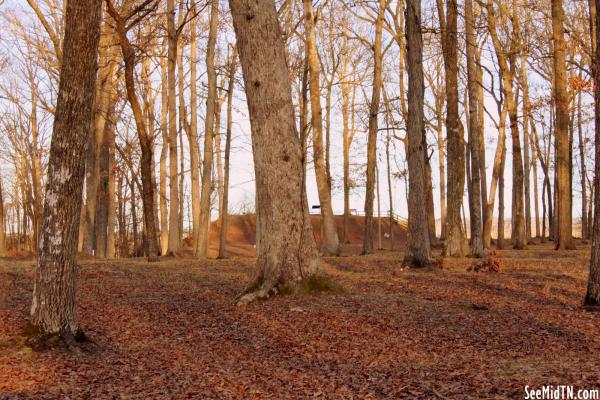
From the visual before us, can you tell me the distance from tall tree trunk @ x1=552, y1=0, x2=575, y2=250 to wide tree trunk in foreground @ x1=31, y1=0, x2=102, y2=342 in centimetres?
1611

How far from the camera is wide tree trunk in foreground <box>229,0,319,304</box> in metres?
9.48

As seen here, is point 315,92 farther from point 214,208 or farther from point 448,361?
point 214,208

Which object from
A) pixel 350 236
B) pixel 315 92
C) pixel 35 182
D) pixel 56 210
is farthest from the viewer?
pixel 350 236

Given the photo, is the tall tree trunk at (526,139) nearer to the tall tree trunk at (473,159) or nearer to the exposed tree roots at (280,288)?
the tall tree trunk at (473,159)

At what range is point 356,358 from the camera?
659 cm

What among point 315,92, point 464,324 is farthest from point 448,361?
point 315,92

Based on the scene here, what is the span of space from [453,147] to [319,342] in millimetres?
10067

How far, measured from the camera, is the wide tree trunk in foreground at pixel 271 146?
31.1 feet

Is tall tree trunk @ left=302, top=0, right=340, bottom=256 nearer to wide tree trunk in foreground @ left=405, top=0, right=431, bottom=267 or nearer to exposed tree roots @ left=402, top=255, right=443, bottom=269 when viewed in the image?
wide tree trunk in foreground @ left=405, top=0, right=431, bottom=267

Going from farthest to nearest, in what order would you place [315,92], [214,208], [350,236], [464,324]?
[350,236] < [214,208] < [315,92] < [464,324]

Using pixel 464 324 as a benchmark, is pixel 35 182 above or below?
above

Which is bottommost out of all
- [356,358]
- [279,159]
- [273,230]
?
[356,358]

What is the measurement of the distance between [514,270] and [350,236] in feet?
111

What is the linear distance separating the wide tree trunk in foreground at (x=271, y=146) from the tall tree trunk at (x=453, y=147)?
299 inches
